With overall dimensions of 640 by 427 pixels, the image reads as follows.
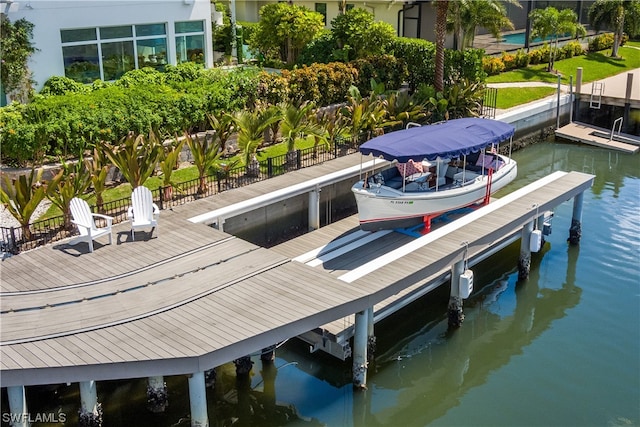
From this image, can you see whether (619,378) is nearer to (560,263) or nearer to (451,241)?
(451,241)

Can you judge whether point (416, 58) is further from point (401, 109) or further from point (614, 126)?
point (614, 126)

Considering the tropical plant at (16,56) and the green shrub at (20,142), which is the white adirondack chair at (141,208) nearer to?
the green shrub at (20,142)

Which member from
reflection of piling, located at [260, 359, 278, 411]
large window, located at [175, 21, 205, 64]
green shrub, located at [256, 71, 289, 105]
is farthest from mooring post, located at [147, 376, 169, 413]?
large window, located at [175, 21, 205, 64]

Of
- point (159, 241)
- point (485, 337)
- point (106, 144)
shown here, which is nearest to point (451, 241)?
point (485, 337)

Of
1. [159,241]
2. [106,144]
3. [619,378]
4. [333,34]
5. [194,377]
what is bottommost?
[619,378]

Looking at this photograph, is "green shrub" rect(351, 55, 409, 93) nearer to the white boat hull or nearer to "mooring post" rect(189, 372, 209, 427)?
the white boat hull

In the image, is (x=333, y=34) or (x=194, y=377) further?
(x=333, y=34)
